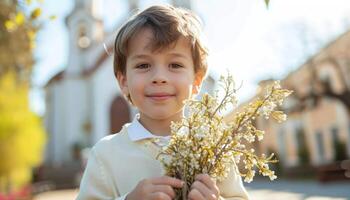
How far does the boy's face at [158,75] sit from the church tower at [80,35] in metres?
29.3

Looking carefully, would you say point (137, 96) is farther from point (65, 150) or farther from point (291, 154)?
point (291, 154)

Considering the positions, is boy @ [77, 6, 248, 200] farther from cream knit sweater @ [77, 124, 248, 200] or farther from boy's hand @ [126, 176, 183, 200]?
boy's hand @ [126, 176, 183, 200]

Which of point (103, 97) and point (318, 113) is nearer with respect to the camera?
point (103, 97)

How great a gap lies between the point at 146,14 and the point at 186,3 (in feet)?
70.1

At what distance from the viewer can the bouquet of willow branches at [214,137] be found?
1427 mm

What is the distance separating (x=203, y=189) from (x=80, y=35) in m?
30.7

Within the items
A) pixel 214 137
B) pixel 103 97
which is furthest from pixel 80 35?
pixel 214 137

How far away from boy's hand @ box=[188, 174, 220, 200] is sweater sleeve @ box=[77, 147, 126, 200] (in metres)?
0.51

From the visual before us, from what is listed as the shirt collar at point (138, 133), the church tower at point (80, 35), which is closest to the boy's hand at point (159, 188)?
the shirt collar at point (138, 133)

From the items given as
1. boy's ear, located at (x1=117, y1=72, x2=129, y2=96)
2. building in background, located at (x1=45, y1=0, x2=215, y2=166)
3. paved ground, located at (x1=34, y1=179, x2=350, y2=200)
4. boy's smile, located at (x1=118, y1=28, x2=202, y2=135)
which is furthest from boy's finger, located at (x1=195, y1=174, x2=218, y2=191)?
building in background, located at (x1=45, y1=0, x2=215, y2=166)

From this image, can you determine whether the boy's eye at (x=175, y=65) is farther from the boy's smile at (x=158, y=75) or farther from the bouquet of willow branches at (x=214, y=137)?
the bouquet of willow branches at (x=214, y=137)

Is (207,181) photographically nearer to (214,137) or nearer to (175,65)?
(214,137)

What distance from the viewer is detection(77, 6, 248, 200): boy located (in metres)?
1.73

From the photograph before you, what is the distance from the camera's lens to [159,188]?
1405 mm
